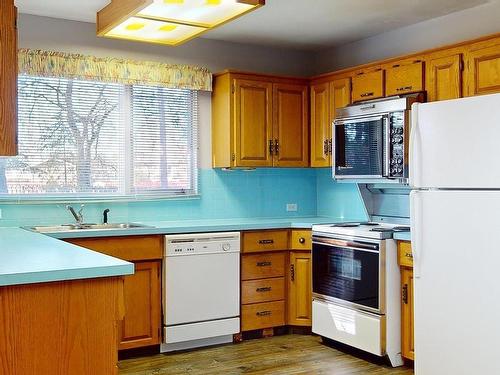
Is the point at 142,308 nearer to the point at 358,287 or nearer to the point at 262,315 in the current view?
the point at 262,315

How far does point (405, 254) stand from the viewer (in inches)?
159

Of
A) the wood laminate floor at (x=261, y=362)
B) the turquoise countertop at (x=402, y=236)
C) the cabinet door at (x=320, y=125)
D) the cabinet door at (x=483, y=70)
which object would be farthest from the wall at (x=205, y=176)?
the cabinet door at (x=483, y=70)

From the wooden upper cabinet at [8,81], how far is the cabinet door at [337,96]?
3.15 metres

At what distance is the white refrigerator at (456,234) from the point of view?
10.3ft

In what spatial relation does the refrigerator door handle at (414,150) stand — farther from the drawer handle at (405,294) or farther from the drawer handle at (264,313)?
the drawer handle at (264,313)

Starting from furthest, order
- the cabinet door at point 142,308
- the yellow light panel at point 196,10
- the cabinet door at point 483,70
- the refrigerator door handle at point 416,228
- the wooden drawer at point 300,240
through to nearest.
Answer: the wooden drawer at point 300,240, the cabinet door at point 142,308, the cabinet door at point 483,70, the refrigerator door handle at point 416,228, the yellow light panel at point 196,10

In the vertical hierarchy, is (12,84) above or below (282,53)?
below

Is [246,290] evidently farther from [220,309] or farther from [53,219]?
[53,219]

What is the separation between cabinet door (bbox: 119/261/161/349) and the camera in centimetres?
426

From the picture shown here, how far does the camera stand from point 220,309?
15.1 ft

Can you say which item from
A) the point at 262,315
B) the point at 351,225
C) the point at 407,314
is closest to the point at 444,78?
the point at 351,225

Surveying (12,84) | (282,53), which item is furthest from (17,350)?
(282,53)

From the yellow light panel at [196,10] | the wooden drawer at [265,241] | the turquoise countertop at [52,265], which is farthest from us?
the wooden drawer at [265,241]

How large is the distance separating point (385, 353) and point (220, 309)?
1270mm
